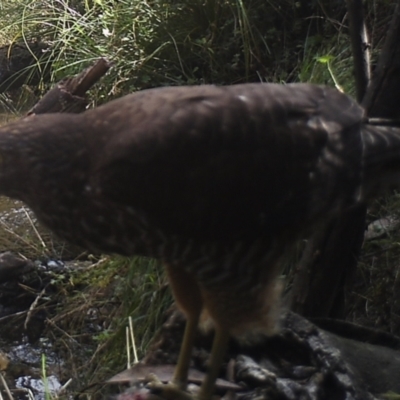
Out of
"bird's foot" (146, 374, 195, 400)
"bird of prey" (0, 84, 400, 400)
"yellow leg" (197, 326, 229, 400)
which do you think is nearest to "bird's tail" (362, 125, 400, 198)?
"bird of prey" (0, 84, 400, 400)

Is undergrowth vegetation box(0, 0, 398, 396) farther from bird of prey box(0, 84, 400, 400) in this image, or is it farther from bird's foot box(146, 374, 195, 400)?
bird of prey box(0, 84, 400, 400)

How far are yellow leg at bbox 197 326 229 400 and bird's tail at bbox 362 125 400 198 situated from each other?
611 millimetres

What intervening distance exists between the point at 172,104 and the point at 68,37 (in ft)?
12.5

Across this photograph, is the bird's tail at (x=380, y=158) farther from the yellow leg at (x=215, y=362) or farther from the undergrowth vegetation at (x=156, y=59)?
the undergrowth vegetation at (x=156, y=59)

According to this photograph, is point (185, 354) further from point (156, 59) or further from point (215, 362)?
point (156, 59)

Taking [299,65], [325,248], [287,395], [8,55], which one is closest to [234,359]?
[287,395]

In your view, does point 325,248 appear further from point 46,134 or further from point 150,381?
point 46,134

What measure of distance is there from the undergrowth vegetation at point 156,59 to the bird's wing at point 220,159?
47.2 inches

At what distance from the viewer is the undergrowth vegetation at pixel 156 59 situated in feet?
12.5

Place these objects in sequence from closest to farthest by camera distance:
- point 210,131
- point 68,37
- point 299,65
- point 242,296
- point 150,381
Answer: point 210,131
point 242,296
point 150,381
point 299,65
point 68,37

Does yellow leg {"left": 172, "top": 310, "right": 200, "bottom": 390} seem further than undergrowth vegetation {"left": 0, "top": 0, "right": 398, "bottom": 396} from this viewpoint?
No

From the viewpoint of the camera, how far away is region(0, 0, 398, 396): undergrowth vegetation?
3812mm

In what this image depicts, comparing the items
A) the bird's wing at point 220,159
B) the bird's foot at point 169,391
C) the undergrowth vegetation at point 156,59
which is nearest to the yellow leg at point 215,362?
the bird's foot at point 169,391

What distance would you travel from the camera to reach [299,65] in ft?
14.1
